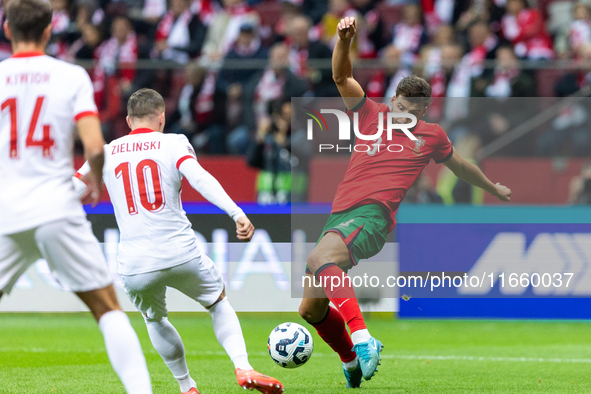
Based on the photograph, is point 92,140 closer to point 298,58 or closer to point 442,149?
point 442,149

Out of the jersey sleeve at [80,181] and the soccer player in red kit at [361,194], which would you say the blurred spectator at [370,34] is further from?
the jersey sleeve at [80,181]

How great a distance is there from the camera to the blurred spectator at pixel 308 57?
10539 mm

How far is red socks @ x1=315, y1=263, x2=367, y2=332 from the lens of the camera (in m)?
5.32

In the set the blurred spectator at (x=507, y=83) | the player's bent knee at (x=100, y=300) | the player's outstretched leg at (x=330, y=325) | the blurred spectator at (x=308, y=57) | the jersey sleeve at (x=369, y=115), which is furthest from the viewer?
the blurred spectator at (x=308, y=57)

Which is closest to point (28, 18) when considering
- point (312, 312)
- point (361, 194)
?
point (361, 194)

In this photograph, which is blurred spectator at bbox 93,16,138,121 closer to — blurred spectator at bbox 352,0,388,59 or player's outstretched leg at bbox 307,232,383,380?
blurred spectator at bbox 352,0,388,59

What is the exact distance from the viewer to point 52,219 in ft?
12.1

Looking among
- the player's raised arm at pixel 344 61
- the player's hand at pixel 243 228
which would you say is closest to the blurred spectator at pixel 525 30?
the player's raised arm at pixel 344 61

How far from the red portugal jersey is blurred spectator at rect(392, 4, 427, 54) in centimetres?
675

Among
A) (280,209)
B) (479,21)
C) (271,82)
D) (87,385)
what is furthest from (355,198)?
(479,21)

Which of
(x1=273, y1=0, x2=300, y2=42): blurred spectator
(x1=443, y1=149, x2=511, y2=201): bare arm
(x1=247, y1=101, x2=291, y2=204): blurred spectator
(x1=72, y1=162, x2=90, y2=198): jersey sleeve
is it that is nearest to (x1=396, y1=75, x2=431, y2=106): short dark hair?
(x1=443, y1=149, x2=511, y2=201): bare arm

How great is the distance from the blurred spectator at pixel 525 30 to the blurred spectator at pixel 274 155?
12.9 ft

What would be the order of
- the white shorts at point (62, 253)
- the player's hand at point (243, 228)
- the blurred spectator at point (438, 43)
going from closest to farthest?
the white shorts at point (62, 253) → the player's hand at point (243, 228) → the blurred spectator at point (438, 43)

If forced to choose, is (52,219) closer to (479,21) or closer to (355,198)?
(355,198)
